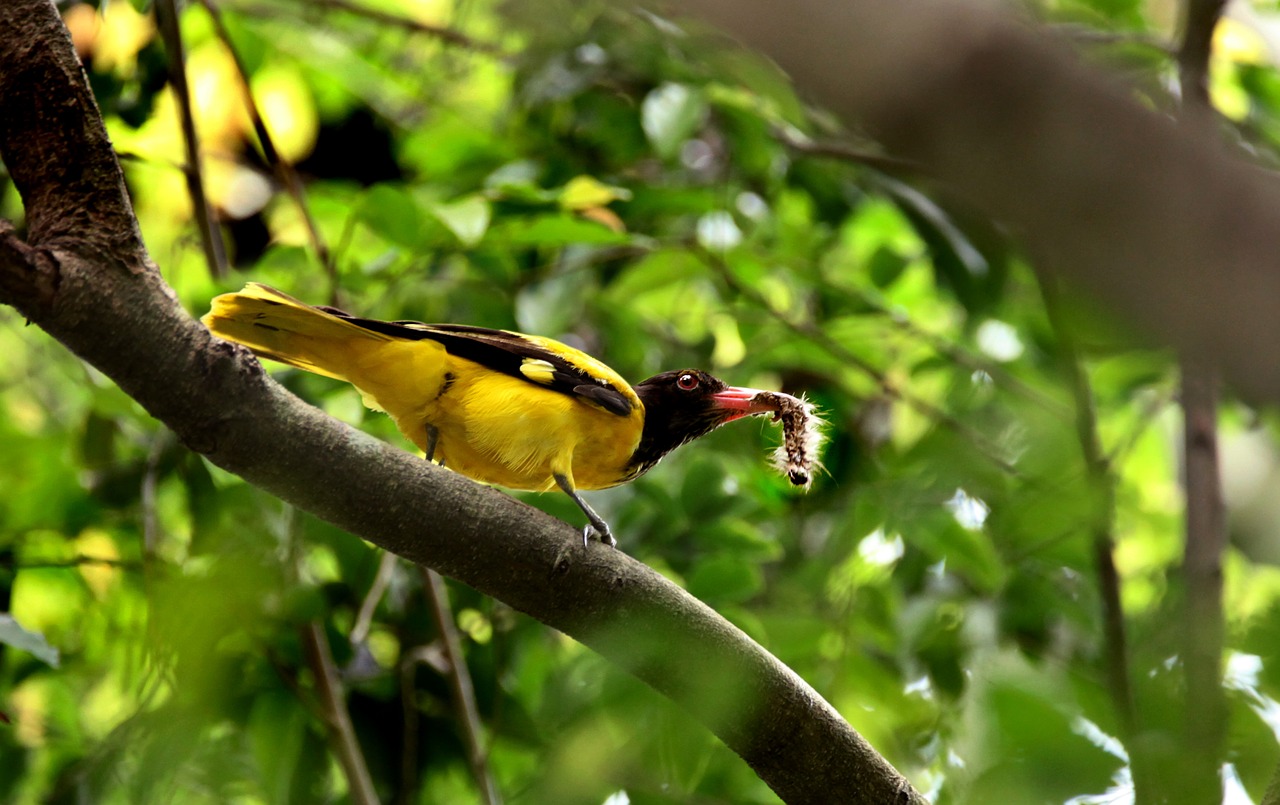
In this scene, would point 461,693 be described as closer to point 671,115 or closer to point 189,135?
point 189,135

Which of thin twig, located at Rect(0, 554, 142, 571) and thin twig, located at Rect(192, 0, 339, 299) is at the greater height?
Answer: thin twig, located at Rect(192, 0, 339, 299)

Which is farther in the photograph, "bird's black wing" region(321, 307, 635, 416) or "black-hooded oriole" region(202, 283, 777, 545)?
"bird's black wing" region(321, 307, 635, 416)

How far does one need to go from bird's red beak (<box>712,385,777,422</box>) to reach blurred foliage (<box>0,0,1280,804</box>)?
23 cm

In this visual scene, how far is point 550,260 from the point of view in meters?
4.91

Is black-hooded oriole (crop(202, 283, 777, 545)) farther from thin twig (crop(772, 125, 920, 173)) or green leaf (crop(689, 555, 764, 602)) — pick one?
thin twig (crop(772, 125, 920, 173))

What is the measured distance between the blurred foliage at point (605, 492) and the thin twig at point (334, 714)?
0.19 ft

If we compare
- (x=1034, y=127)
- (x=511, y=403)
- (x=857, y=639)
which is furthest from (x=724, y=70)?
(x=1034, y=127)

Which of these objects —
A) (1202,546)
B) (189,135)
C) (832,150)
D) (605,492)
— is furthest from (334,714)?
(832,150)

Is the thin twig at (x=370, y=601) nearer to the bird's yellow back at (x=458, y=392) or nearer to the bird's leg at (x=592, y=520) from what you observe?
the bird's yellow back at (x=458, y=392)

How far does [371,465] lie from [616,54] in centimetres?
307

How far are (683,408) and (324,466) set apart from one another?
6.60ft

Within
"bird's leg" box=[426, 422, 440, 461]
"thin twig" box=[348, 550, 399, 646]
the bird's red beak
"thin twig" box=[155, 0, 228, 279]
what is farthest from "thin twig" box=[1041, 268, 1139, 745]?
"thin twig" box=[155, 0, 228, 279]

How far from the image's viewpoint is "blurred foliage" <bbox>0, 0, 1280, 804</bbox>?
10.2ft

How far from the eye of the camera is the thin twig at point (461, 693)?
3.64 metres
